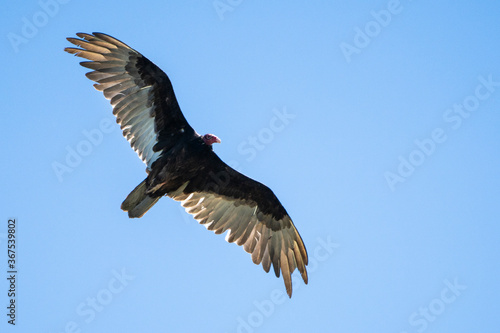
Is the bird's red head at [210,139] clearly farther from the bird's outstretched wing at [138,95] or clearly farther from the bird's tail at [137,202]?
the bird's tail at [137,202]

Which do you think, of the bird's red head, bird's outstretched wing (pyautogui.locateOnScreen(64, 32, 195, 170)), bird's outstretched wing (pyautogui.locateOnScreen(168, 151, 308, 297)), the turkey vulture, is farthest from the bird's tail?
the bird's red head

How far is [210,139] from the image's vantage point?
960cm

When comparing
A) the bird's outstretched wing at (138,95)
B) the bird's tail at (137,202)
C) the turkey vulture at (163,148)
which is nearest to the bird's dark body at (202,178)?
the turkey vulture at (163,148)

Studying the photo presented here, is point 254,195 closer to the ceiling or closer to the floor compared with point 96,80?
closer to the floor

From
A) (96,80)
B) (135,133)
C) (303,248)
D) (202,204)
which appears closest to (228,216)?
(202,204)

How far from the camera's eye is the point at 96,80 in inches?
381

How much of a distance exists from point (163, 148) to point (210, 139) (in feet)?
2.37

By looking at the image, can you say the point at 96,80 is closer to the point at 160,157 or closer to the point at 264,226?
the point at 160,157

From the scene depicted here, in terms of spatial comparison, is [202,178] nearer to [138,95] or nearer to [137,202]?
[137,202]

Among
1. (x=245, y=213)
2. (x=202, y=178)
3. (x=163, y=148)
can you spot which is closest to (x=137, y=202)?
(x=163, y=148)

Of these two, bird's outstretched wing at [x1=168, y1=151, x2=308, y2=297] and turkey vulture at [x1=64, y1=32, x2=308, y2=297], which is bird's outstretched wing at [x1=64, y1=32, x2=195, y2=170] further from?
bird's outstretched wing at [x1=168, y1=151, x2=308, y2=297]

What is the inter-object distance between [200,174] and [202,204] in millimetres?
613

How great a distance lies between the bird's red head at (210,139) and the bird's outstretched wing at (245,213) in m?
0.75

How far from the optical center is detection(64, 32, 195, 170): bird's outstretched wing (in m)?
9.68
